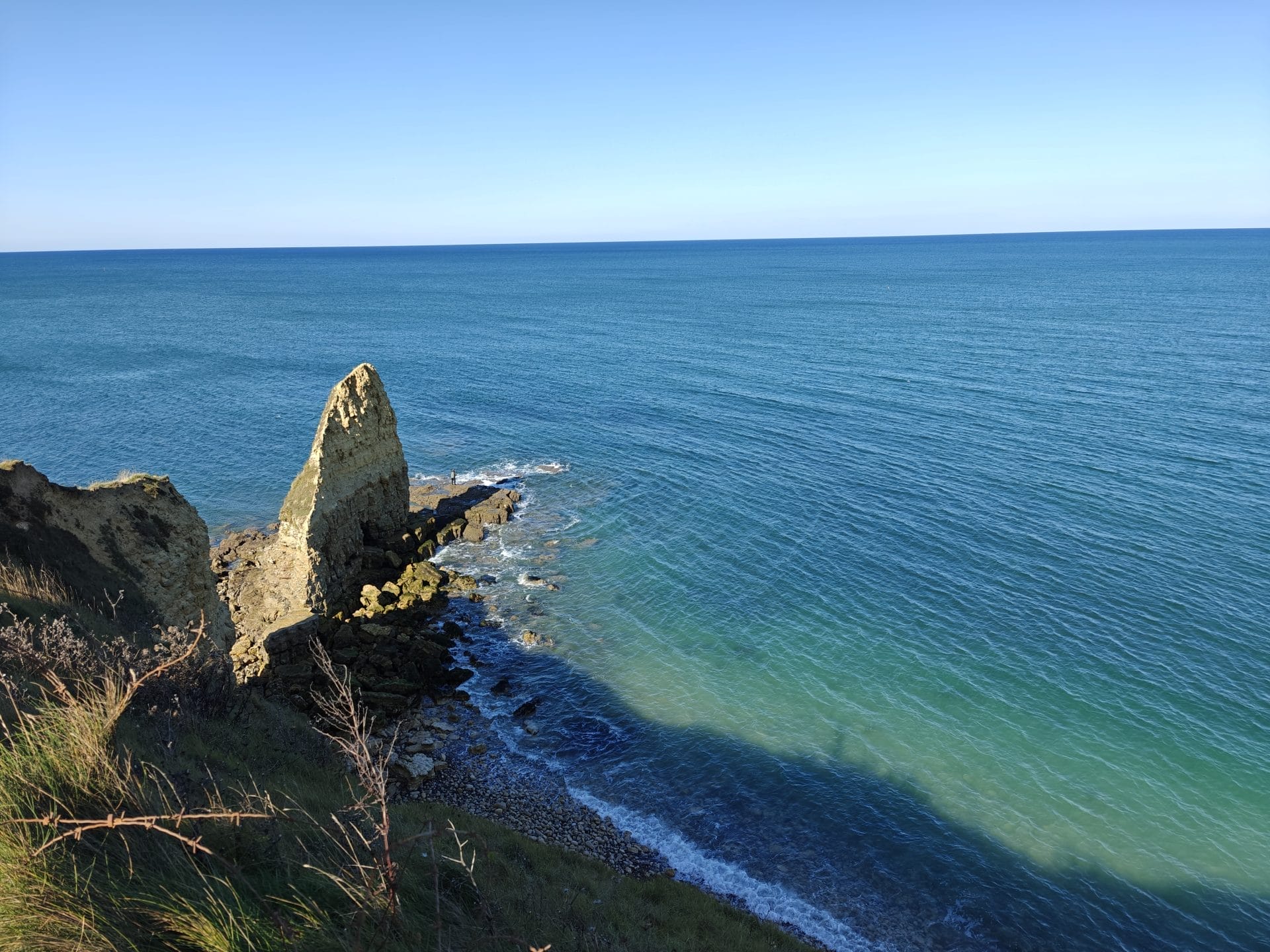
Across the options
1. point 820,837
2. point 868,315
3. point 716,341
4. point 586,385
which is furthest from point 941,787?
point 868,315

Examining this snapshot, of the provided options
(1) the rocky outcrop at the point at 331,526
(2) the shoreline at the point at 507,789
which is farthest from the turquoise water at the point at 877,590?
(1) the rocky outcrop at the point at 331,526

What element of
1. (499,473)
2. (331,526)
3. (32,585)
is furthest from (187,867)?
(499,473)

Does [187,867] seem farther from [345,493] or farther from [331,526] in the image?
[345,493]

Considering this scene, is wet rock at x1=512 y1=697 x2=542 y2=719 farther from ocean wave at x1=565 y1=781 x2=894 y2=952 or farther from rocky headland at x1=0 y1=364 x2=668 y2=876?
ocean wave at x1=565 y1=781 x2=894 y2=952

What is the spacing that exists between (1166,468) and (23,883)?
2300 inches

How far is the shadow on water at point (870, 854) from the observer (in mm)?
21734

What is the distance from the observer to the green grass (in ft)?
23.4

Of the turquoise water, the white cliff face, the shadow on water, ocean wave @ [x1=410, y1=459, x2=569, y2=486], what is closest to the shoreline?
the turquoise water

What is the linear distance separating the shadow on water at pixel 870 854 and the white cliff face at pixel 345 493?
12854 mm

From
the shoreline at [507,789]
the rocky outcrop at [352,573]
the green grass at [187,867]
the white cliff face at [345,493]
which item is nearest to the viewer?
the green grass at [187,867]

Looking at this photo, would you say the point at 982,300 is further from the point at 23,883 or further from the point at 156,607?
the point at 23,883

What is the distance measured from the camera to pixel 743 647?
35031 millimetres

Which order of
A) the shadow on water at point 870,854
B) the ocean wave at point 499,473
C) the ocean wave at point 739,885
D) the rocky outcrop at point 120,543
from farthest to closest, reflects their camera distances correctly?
1. the ocean wave at point 499,473
2. the rocky outcrop at point 120,543
3. the shadow on water at point 870,854
4. the ocean wave at point 739,885

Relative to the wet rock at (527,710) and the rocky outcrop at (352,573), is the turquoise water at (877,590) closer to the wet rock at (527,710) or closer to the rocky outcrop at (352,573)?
the wet rock at (527,710)
